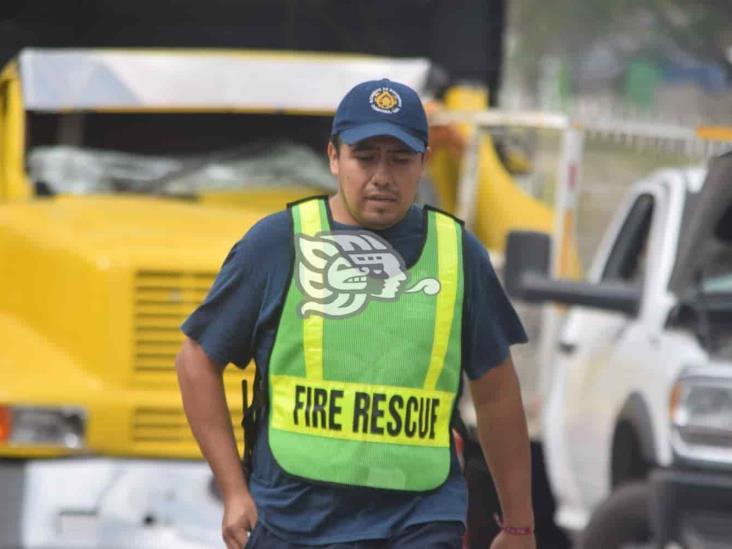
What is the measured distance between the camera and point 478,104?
1112 centimetres

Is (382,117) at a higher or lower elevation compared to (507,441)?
higher

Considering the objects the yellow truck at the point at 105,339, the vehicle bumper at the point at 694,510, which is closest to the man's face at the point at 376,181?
the vehicle bumper at the point at 694,510

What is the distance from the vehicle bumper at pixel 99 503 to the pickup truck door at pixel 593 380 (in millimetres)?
1752

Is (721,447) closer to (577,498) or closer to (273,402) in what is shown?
(577,498)

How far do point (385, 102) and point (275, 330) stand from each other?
1.70ft

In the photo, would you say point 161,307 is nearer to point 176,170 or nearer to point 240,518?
point 176,170

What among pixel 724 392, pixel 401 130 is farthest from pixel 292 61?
pixel 401 130

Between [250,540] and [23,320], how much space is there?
3.56 meters

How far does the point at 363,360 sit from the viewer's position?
14.2 feet

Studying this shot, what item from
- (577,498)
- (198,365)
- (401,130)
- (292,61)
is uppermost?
(292,61)

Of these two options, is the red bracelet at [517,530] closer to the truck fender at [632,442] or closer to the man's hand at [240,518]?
the man's hand at [240,518]

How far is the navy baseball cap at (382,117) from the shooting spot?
14.4 ft

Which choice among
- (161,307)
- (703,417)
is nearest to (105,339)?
(161,307)

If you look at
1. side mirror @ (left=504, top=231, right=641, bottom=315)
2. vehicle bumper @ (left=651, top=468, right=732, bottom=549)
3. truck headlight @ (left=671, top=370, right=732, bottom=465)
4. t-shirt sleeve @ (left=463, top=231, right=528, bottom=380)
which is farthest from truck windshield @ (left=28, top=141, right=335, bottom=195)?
→ t-shirt sleeve @ (left=463, top=231, right=528, bottom=380)
